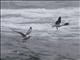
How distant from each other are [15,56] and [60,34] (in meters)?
0.39

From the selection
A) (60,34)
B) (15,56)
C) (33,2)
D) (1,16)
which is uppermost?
(33,2)

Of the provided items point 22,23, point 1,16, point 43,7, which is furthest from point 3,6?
point 43,7

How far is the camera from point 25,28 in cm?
175

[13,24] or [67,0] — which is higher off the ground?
[67,0]

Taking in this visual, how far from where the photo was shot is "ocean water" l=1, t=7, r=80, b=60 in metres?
1.74

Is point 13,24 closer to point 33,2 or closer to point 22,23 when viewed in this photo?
point 22,23

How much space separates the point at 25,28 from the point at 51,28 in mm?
201

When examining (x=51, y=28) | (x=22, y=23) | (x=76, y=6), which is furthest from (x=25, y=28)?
(x=76, y=6)

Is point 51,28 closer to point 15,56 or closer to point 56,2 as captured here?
point 56,2

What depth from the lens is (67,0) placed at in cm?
178

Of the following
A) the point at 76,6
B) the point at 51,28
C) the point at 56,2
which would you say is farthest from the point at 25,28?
the point at 76,6

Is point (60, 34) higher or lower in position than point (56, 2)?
lower

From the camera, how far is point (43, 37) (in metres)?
1.76

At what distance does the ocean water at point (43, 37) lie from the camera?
1743 mm
